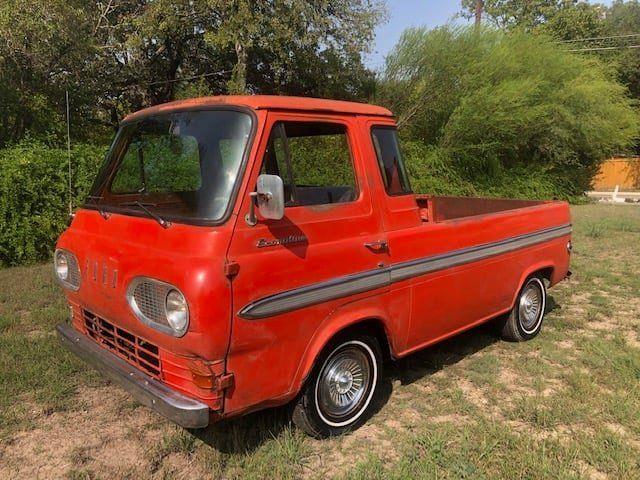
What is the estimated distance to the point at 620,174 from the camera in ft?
109

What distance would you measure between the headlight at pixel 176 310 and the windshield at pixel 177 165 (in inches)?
17.0

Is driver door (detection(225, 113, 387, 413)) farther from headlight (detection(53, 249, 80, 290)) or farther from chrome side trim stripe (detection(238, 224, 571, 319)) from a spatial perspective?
headlight (detection(53, 249, 80, 290))

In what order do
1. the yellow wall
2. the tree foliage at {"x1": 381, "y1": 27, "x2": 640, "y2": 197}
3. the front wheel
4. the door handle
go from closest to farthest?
the front wheel < the door handle < the tree foliage at {"x1": 381, "y1": 27, "x2": 640, "y2": 197} < the yellow wall

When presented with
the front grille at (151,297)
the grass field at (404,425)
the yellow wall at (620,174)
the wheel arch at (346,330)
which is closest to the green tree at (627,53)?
the yellow wall at (620,174)

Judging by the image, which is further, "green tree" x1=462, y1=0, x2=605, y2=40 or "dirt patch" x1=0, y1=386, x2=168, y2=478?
"green tree" x1=462, y1=0, x2=605, y2=40

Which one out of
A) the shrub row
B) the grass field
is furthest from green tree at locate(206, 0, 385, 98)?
Result: the grass field

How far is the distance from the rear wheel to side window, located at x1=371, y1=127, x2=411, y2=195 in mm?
1970

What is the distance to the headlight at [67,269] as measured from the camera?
11.3 ft

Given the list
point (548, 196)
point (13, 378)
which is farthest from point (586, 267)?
point (548, 196)

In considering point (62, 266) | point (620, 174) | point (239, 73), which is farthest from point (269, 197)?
point (620, 174)

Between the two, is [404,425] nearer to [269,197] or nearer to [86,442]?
[269,197]

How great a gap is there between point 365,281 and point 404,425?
1.06 metres

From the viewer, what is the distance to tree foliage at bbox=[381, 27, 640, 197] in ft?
53.0

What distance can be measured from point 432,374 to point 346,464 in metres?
1.47
